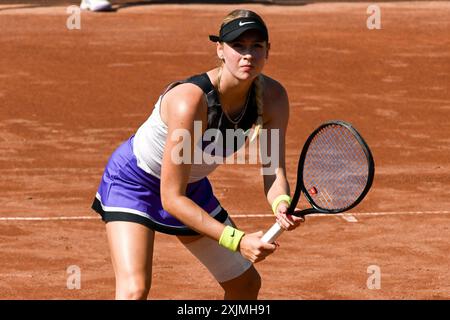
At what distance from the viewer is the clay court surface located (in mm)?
→ 9578

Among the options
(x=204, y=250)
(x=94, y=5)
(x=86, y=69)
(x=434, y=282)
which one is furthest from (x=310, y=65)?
(x=204, y=250)

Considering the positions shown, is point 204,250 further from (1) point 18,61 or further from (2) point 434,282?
(1) point 18,61

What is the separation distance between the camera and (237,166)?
43.2ft

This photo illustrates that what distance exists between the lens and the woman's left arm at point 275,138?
6.39 m

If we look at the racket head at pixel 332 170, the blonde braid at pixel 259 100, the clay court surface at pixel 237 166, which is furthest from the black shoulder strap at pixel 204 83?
the clay court surface at pixel 237 166

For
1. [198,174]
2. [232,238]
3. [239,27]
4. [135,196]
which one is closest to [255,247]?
[232,238]

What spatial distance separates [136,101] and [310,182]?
998cm

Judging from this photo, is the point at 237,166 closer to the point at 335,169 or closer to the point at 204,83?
the point at 335,169

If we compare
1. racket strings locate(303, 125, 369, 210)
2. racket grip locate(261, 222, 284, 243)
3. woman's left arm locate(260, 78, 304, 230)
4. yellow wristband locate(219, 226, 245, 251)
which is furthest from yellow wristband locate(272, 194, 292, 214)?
yellow wristband locate(219, 226, 245, 251)

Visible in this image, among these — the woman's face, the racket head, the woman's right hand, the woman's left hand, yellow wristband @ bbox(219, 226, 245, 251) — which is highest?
the woman's face

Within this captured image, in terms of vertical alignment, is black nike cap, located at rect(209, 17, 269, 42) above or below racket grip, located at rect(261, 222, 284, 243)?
above

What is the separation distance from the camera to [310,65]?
18.5 m

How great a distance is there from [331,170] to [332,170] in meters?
0.01

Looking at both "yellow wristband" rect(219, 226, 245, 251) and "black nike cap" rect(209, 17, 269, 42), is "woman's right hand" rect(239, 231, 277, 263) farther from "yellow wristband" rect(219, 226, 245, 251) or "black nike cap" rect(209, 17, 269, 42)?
"black nike cap" rect(209, 17, 269, 42)
